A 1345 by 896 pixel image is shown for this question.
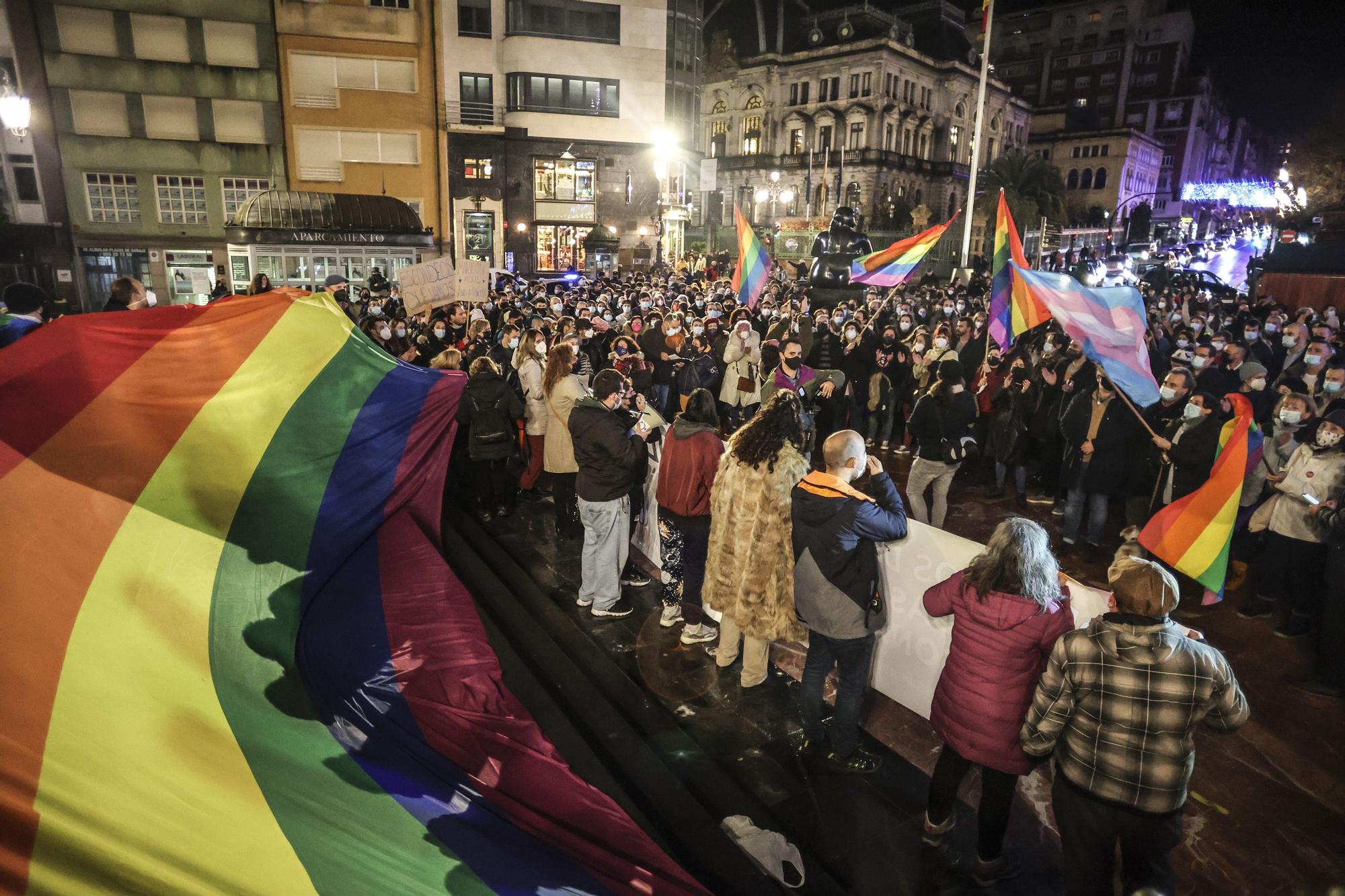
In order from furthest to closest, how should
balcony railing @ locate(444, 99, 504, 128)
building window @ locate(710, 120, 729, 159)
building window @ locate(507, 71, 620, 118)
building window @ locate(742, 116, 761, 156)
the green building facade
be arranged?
building window @ locate(710, 120, 729, 159) → building window @ locate(742, 116, 761, 156) → building window @ locate(507, 71, 620, 118) → balcony railing @ locate(444, 99, 504, 128) → the green building facade

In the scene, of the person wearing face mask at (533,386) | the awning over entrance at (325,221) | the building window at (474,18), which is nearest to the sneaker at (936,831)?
the person wearing face mask at (533,386)

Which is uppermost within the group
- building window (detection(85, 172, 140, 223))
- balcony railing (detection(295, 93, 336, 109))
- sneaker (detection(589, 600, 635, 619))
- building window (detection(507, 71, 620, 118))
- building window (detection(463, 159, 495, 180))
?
building window (detection(507, 71, 620, 118))

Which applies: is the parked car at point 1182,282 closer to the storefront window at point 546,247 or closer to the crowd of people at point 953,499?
the crowd of people at point 953,499

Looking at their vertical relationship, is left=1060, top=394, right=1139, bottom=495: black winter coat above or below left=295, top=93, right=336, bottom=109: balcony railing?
below

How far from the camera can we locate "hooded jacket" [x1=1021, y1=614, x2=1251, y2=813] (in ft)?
9.54

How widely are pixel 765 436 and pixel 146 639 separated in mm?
3275

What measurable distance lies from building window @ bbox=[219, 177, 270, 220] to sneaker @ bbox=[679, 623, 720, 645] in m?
34.1

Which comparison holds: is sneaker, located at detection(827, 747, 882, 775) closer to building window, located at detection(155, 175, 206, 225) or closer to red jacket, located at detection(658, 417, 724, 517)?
red jacket, located at detection(658, 417, 724, 517)

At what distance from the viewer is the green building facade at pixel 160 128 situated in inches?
1179

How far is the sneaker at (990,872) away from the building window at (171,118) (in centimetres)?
3825

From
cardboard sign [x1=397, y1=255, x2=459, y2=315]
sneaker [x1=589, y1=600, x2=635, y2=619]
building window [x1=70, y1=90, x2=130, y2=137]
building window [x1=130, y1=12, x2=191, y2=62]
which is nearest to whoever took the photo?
sneaker [x1=589, y1=600, x2=635, y2=619]

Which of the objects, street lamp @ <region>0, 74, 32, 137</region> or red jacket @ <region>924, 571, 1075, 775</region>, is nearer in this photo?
red jacket @ <region>924, 571, 1075, 775</region>

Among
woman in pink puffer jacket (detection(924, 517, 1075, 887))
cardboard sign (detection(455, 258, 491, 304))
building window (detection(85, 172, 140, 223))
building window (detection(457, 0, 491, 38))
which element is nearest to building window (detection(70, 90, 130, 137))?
A: building window (detection(85, 172, 140, 223))

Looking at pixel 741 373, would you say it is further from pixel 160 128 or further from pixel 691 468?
pixel 160 128
